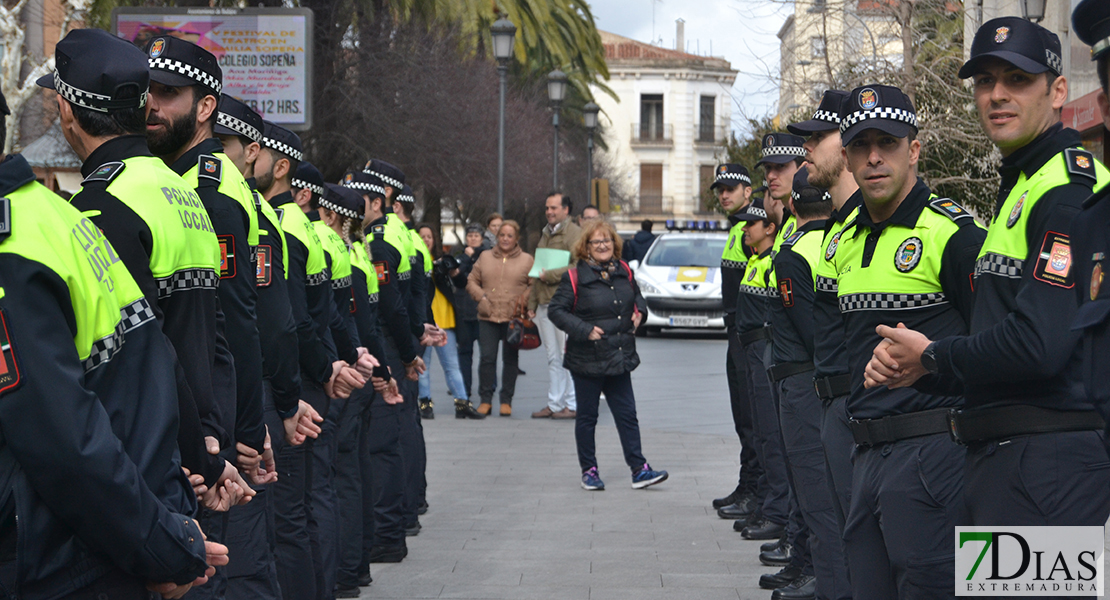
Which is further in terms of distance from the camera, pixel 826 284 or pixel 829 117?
pixel 829 117

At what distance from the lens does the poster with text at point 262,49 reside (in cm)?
1415

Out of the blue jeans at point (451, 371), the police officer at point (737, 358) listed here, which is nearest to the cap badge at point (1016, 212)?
the police officer at point (737, 358)

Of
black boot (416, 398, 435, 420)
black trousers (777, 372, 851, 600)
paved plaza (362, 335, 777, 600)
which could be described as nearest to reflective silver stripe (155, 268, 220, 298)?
black trousers (777, 372, 851, 600)

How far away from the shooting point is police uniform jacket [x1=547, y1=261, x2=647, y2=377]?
9.35 metres

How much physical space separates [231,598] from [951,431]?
2568 mm

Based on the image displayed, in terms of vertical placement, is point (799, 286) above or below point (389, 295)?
above

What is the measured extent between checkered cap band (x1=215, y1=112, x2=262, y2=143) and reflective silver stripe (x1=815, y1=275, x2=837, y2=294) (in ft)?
7.92

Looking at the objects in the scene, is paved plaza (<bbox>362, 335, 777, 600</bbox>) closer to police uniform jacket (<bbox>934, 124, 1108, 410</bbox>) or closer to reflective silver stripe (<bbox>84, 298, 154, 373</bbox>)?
police uniform jacket (<bbox>934, 124, 1108, 410</bbox>)

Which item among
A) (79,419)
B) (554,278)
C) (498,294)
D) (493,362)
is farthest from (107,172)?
(493,362)

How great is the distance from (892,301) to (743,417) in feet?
16.2

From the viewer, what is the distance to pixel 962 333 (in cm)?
380

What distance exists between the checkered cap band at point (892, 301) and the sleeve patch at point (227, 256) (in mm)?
2093

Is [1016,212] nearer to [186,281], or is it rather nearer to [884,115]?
[884,115]

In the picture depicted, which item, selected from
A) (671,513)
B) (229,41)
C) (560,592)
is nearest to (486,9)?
(229,41)
